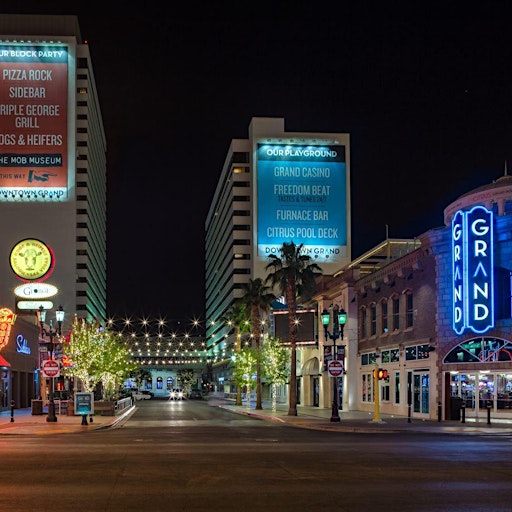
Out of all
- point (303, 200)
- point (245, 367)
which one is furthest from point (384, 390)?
point (303, 200)

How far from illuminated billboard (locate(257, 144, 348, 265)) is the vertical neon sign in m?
91.1

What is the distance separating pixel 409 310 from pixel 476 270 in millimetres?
8854

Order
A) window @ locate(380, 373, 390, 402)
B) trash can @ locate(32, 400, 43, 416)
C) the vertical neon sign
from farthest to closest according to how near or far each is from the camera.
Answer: window @ locate(380, 373, 390, 402)
trash can @ locate(32, 400, 43, 416)
the vertical neon sign

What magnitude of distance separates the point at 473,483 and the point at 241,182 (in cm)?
13295

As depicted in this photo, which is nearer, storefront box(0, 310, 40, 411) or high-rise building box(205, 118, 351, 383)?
storefront box(0, 310, 40, 411)

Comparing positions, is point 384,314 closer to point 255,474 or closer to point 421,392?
point 421,392

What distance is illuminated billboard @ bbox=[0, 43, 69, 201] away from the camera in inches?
5261

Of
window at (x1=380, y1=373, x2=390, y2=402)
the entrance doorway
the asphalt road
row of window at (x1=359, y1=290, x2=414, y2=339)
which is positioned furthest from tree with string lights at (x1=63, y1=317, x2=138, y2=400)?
the asphalt road

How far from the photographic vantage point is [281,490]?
1582cm

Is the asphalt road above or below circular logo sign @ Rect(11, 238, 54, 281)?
below

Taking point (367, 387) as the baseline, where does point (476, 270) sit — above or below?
above

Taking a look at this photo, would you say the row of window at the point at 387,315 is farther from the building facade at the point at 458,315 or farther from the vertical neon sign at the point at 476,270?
the vertical neon sign at the point at 476,270

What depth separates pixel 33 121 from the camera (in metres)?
135

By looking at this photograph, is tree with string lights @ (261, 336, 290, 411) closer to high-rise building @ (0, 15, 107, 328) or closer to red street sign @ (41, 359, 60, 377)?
red street sign @ (41, 359, 60, 377)
